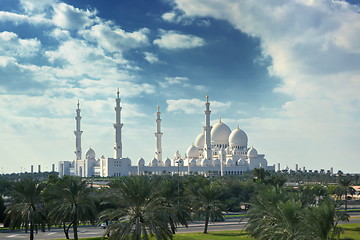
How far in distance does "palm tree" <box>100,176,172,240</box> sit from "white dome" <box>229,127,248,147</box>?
11330cm

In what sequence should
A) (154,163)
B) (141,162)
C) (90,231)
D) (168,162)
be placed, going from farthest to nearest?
(168,162) → (154,163) → (141,162) → (90,231)

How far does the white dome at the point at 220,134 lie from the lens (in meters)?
139

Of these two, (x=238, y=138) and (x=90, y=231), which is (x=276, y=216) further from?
(x=238, y=138)

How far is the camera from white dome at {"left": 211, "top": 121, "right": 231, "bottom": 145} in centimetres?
13912

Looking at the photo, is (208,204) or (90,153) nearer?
(208,204)

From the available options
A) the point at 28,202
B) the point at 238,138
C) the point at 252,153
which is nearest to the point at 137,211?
the point at 28,202

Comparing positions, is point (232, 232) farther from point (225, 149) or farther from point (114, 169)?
point (225, 149)

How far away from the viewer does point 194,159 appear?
133000 millimetres

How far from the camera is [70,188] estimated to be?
30.0 metres

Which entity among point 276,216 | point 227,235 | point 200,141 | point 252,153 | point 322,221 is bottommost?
point 227,235

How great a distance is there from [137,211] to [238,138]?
4501 inches

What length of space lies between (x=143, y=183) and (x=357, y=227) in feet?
92.9

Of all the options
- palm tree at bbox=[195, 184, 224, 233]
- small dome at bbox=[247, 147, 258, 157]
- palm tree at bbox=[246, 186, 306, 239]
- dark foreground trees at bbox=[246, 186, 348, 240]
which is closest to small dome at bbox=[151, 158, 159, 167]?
small dome at bbox=[247, 147, 258, 157]

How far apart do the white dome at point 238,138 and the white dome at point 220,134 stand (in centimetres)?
291
